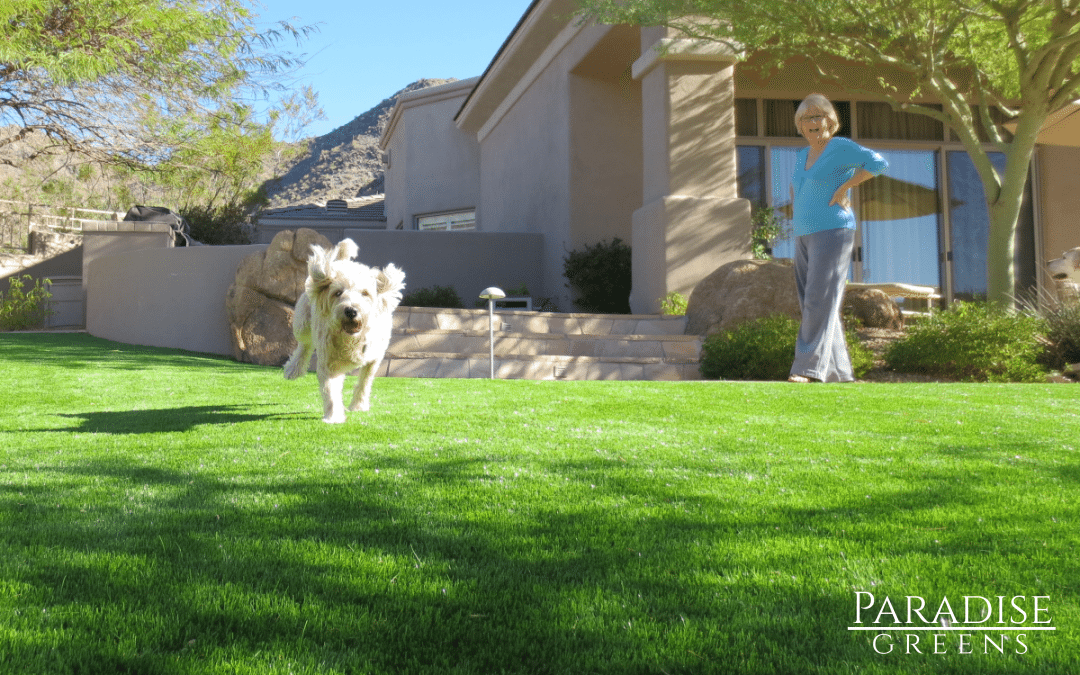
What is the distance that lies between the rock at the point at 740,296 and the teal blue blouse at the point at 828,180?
338cm

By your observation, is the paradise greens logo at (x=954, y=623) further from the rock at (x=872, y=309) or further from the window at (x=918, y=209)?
the window at (x=918, y=209)

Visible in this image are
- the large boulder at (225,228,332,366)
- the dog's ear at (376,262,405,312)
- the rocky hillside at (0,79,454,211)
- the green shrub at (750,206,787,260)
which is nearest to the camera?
the dog's ear at (376,262,405,312)

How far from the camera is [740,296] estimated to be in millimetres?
11922

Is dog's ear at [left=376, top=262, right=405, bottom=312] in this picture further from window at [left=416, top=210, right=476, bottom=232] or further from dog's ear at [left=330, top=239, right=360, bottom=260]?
window at [left=416, top=210, right=476, bottom=232]

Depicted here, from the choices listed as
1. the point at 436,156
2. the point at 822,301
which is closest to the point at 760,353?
the point at 822,301

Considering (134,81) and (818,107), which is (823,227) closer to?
(818,107)

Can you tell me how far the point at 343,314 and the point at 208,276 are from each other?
950 cm

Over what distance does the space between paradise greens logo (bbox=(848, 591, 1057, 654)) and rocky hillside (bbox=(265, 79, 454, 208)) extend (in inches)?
2255

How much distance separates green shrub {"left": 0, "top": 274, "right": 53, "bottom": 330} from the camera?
17.5 meters

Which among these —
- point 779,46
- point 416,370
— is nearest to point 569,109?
point 779,46

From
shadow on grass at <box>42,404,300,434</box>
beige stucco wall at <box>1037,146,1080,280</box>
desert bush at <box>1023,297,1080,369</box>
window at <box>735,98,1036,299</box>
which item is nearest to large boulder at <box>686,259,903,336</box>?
desert bush at <box>1023,297,1080,369</box>

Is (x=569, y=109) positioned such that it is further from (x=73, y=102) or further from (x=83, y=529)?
(x=83, y=529)

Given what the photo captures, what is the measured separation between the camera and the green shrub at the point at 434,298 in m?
16.5

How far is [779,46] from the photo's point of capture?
40.2ft
